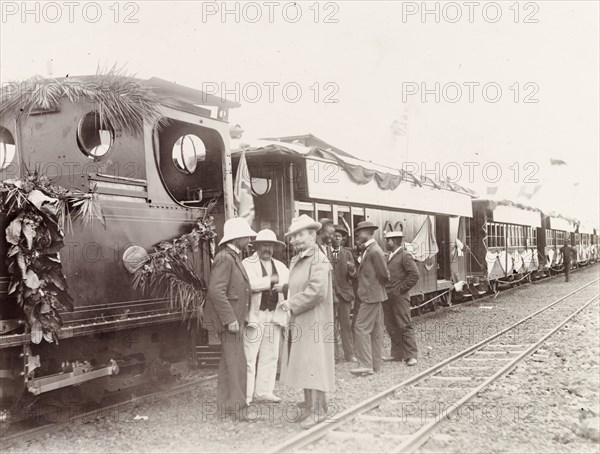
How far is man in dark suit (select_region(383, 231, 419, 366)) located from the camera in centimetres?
873

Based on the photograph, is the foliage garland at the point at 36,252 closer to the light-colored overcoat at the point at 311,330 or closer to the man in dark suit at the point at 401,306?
the light-colored overcoat at the point at 311,330

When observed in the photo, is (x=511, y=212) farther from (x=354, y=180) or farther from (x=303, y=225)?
(x=303, y=225)

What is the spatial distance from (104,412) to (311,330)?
2101 millimetres

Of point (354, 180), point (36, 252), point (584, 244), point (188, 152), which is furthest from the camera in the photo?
point (584, 244)

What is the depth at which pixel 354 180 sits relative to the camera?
9.77 metres

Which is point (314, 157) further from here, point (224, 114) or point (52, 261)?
point (52, 261)

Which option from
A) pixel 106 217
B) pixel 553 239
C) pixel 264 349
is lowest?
pixel 264 349

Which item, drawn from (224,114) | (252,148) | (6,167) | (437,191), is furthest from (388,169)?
(6,167)

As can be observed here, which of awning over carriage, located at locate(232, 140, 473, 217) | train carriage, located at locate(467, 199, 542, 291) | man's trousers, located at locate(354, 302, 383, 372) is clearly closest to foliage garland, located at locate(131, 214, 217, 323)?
awning over carriage, located at locate(232, 140, 473, 217)

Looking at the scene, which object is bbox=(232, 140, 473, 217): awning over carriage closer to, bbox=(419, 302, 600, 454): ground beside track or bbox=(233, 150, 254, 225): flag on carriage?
bbox=(233, 150, 254, 225): flag on carriage

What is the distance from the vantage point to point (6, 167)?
6.35 meters

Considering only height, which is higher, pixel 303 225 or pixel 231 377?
pixel 303 225

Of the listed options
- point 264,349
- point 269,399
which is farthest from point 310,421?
point 264,349

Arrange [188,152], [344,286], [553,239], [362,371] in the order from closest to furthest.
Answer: [188,152] < [362,371] < [344,286] < [553,239]
